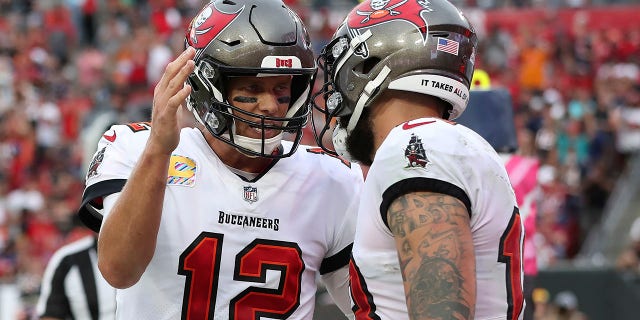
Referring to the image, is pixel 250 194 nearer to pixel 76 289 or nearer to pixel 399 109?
pixel 399 109

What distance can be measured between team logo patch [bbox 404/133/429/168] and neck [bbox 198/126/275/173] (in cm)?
95

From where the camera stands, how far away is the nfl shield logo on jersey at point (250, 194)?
332cm

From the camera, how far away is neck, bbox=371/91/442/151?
2.89 m

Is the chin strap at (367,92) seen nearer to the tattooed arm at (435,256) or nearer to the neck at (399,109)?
the neck at (399,109)

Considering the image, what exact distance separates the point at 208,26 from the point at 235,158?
0.43 meters

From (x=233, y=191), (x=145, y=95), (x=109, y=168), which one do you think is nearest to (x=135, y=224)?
(x=109, y=168)

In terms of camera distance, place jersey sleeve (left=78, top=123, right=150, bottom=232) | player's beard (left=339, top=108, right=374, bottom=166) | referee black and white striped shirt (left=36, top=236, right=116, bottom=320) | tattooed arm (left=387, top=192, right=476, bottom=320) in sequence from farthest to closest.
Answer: referee black and white striped shirt (left=36, top=236, right=116, bottom=320) → jersey sleeve (left=78, top=123, right=150, bottom=232) → player's beard (left=339, top=108, right=374, bottom=166) → tattooed arm (left=387, top=192, right=476, bottom=320)

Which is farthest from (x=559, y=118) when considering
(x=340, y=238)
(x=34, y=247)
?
(x=340, y=238)

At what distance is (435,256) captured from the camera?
2.42 meters

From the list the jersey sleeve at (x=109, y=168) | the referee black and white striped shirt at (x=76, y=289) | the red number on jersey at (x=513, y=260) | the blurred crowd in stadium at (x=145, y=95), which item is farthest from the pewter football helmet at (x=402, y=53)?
the blurred crowd in stadium at (x=145, y=95)

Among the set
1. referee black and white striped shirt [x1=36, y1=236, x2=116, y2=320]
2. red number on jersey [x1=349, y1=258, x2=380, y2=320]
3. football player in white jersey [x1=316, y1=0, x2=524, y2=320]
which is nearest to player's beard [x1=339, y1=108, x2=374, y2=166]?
football player in white jersey [x1=316, y1=0, x2=524, y2=320]

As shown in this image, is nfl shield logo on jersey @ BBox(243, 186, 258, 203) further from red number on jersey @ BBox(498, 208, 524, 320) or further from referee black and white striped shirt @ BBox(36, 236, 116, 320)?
referee black and white striped shirt @ BBox(36, 236, 116, 320)

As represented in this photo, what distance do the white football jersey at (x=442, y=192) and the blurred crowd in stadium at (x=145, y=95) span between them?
769 cm

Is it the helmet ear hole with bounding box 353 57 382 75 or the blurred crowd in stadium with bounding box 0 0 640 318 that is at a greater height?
the helmet ear hole with bounding box 353 57 382 75
